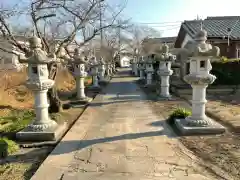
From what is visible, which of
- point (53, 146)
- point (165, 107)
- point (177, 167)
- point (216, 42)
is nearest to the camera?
point (177, 167)

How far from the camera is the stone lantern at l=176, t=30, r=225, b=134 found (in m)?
6.59

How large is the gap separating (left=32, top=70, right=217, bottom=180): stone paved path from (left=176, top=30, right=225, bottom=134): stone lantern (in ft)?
2.46

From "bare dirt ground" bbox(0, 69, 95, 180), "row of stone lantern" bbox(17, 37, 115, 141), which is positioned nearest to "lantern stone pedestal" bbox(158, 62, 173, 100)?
"bare dirt ground" bbox(0, 69, 95, 180)

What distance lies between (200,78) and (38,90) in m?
4.55

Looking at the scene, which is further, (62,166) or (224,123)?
(224,123)

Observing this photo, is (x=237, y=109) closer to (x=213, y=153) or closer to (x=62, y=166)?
(x=213, y=153)

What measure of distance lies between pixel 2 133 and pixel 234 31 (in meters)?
20.7

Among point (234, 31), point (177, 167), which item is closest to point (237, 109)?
point (177, 167)

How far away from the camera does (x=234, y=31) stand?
21.2m

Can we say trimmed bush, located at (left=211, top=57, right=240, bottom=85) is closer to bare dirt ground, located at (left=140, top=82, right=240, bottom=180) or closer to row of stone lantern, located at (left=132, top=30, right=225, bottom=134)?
bare dirt ground, located at (left=140, top=82, right=240, bottom=180)

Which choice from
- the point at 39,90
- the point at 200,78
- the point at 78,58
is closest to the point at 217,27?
the point at 78,58

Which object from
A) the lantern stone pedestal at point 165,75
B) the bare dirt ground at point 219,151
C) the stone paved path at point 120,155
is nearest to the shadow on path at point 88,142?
the stone paved path at point 120,155

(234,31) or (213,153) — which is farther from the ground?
(234,31)

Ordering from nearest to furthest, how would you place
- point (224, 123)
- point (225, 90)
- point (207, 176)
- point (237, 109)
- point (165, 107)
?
point (207, 176) → point (224, 123) → point (237, 109) → point (165, 107) → point (225, 90)
